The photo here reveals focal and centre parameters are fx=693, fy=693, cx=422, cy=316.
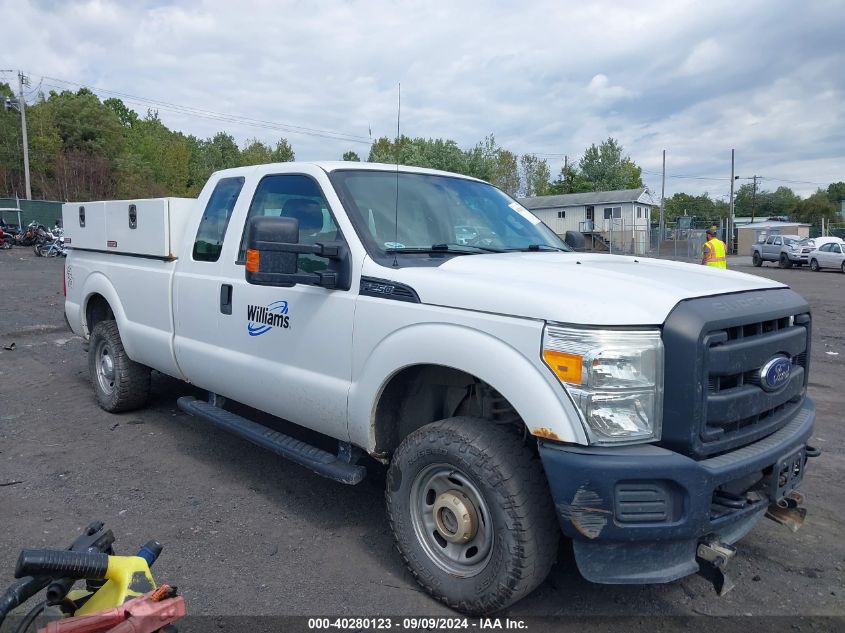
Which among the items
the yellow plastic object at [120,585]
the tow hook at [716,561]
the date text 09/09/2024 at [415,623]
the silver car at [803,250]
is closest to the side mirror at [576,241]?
the tow hook at [716,561]

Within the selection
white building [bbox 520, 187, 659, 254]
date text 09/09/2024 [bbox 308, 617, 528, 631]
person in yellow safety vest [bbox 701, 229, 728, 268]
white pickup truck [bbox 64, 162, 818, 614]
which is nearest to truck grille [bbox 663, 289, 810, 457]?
white pickup truck [bbox 64, 162, 818, 614]

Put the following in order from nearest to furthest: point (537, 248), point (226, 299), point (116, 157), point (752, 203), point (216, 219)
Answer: point (537, 248) < point (226, 299) < point (216, 219) < point (116, 157) < point (752, 203)

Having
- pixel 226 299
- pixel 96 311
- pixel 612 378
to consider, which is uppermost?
pixel 226 299

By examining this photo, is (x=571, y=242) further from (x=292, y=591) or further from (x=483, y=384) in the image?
(x=292, y=591)

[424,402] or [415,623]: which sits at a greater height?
[424,402]

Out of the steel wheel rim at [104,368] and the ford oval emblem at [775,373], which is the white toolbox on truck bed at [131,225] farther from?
the ford oval emblem at [775,373]

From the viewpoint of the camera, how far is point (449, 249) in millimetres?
3838

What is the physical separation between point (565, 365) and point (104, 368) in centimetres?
502

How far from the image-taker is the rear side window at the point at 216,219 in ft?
15.4

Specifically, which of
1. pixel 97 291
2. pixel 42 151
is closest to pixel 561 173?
A: pixel 42 151

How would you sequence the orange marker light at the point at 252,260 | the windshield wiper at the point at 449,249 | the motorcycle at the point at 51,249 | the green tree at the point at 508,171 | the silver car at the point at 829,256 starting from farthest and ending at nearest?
the green tree at the point at 508,171
the silver car at the point at 829,256
the motorcycle at the point at 51,249
the windshield wiper at the point at 449,249
the orange marker light at the point at 252,260

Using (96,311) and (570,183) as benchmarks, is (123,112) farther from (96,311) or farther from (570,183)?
(96,311)

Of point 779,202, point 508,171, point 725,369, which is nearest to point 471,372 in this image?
point 725,369

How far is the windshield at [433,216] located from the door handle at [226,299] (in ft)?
3.45
